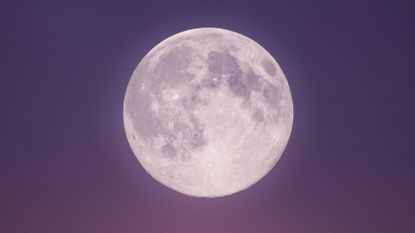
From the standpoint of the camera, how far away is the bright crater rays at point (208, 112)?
4.95m

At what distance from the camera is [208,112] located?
4.89m

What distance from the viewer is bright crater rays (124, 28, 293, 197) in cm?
495

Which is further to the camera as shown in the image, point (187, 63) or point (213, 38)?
point (213, 38)

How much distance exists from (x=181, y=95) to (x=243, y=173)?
1292 millimetres

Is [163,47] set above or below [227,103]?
above

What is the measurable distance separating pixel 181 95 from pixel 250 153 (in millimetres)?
1100

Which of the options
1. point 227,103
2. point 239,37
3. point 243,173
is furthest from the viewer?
point 239,37

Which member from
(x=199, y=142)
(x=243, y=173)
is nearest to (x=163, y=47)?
(x=199, y=142)

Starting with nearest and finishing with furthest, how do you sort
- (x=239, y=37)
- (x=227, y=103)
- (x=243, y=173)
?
1. (x=227, y=103)
2. (x=243, y=173)
3. (x=239, y=37)

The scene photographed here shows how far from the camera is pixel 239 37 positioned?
5.76m

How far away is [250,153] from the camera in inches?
205

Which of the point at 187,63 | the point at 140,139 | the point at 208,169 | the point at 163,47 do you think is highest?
the point at 163,47

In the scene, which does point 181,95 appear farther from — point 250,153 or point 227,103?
point 250,153

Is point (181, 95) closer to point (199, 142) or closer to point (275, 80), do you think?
point (199, 142)
